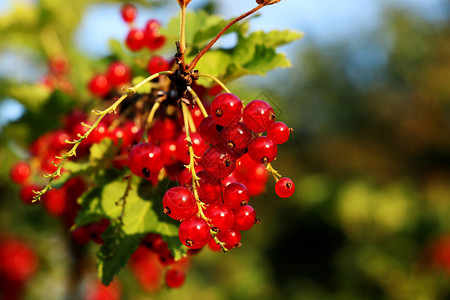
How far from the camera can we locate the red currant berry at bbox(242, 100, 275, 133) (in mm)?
831

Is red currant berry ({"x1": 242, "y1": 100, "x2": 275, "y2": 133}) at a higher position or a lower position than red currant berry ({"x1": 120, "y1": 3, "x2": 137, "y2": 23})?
lower

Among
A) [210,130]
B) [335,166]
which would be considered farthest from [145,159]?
[335,166]

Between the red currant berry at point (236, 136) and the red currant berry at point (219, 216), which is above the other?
the red currant berry at point (236, 136)

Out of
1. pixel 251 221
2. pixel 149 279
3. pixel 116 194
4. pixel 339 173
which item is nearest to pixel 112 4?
pixel 149 279

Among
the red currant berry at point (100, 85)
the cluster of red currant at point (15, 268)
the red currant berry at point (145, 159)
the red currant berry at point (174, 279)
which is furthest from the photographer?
the cluster of red currant at point (15, 268)

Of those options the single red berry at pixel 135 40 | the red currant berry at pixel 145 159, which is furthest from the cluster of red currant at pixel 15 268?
the red currant berry at pixel 145 159

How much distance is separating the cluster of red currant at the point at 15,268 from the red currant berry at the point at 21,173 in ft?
7.67

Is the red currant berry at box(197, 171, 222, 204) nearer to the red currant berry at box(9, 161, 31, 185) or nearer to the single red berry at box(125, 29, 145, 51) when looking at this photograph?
the single red berry at box(125, 29, 145, 51)

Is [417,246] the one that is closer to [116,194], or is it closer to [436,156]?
[116,194]

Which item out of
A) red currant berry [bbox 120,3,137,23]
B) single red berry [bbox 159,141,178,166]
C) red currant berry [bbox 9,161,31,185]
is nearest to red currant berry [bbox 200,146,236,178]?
single red berry [bbox 159,141,178,166]

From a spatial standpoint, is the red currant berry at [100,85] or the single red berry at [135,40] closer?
the single red berry at [135,40]

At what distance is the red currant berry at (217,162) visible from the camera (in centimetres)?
83

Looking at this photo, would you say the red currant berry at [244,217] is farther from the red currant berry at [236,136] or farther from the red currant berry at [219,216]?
the red currant berry at [236,136]

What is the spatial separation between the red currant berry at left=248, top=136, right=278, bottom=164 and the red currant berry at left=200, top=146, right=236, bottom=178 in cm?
5
